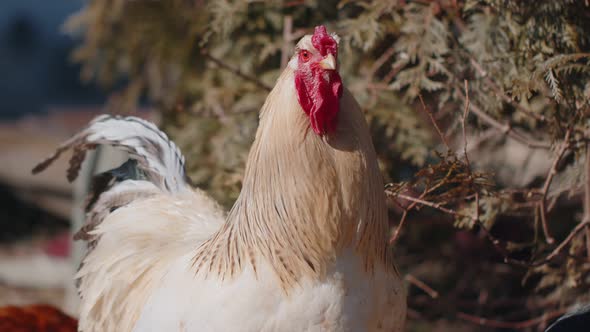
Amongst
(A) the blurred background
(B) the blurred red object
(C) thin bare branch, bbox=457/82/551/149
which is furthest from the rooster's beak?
(B) the blurred red object

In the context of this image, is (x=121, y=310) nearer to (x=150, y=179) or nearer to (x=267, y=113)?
(x=150, y=179)

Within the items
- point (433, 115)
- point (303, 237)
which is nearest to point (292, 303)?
point (303, 237)

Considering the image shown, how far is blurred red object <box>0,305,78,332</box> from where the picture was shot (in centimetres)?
306

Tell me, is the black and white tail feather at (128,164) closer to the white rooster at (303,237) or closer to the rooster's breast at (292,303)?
the white rooster at (303,237)

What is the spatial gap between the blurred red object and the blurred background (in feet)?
3.36

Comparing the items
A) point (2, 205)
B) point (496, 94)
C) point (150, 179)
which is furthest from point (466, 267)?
point (2, 205)

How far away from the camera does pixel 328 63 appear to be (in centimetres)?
222

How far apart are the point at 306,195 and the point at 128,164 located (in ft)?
4.60

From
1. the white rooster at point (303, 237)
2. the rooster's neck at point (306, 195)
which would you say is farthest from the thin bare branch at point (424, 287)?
the rooster's neck at point (306, 195)

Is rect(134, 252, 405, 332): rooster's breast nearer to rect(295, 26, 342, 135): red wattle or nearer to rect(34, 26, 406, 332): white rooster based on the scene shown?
rect(34, 26, 406, 332): white rooster

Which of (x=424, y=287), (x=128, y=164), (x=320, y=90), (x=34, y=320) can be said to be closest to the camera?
(x=320, y=90)

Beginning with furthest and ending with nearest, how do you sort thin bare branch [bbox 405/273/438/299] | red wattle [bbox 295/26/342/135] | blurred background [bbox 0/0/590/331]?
thin bare branch [bbox 405/273/438/299] → blurred background [bbox 0/0/590/331] → red wattle [bbox 295/26/342/135]

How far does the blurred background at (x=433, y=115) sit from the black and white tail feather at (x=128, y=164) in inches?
16.8

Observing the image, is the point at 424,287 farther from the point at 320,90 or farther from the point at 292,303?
the point at 320,90
